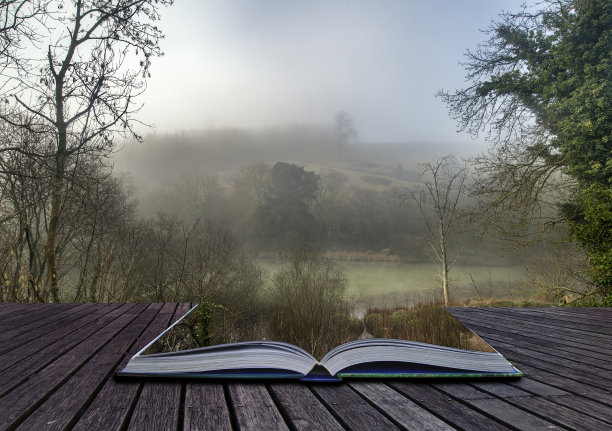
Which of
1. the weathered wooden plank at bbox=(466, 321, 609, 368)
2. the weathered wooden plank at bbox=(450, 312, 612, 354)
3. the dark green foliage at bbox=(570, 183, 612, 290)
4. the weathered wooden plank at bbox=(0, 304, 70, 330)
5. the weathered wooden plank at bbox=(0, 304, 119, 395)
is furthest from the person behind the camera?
the dark green foliage at bbox=(570, 183, 612, 290)

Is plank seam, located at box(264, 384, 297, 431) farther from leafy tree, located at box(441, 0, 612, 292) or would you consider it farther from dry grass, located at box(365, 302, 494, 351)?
dry grass, located at box(365, 302, 494, 351)

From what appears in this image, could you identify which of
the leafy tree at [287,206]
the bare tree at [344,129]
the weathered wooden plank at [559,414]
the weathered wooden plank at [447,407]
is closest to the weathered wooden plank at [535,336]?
the weathered wooden plank at [559,414]

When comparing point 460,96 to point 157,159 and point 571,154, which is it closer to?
point 571,154

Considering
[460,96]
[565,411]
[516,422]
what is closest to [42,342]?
[516,422]

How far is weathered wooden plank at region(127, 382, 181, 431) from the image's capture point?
31.5 inches

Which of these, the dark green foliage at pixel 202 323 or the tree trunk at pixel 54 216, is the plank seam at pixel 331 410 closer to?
the dark green foliage at pixel 202 323

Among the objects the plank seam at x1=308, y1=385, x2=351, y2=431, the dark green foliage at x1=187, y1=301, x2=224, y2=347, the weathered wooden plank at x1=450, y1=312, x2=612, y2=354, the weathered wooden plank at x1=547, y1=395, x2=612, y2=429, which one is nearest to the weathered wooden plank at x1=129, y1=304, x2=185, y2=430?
→ the plank seam at x1=308, y1=385, x2=351, y2=431

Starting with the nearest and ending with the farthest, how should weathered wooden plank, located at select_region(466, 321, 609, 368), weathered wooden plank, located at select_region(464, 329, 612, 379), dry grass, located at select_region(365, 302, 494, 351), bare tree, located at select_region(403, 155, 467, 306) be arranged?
1. weathered wooden plank, located at select_region(464, 329, 612, 379)
2. weathered wooden plank, located at select_region(466, 321, 609, 368)
3. dry grass, located at select_region(365, 302, 494, 351)
4. bare tree, located at select_region(403, 155, 467, 306)

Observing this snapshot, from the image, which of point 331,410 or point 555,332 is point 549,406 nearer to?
point 331,410

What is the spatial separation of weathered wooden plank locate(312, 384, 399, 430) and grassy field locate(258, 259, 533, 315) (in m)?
9.22

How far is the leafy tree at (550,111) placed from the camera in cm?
638

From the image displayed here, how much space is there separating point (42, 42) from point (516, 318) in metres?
6.07

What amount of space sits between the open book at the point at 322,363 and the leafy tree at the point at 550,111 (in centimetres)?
482

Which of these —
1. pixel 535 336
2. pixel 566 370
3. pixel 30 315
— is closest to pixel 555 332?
pixel 535 336
